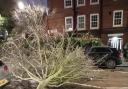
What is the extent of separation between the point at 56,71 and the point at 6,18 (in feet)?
87.6

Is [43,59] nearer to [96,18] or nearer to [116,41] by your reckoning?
[116,41]

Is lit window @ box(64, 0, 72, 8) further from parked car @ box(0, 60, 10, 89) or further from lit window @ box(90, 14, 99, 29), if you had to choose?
parked car @ box(0, 60, 10, 89)

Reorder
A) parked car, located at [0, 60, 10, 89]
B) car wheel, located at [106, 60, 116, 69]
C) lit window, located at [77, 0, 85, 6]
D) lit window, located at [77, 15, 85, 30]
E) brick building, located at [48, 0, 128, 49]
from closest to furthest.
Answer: parked car, located at [0, 60, 10, 89]
car wheel, located at [106, 60, 116, 69]
brick building, located at [48, 0, 128, 49]
lit window, located at [77, 15, 85, 30]
lit window, located at [77, 0, 85, 6]

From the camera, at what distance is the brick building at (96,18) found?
38.2 meters

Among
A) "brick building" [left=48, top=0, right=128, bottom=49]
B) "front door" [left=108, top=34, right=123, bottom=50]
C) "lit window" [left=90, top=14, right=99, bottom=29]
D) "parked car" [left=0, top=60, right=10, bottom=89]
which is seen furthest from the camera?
"lit window" [left=90, top=14, right=99, bottom=29]

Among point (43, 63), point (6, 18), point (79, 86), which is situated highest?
point (6, 18)

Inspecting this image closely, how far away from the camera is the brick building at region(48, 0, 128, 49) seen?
125 feet

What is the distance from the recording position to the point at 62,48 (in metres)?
13.4

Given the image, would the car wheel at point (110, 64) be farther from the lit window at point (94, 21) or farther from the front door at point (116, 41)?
the lit window at point (94, 21)

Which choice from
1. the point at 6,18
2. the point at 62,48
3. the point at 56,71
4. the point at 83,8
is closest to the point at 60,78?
the point at 56,71

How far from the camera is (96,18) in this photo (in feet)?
134

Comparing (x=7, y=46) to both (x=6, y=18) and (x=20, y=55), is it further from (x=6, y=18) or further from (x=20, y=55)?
(x=6, y=18)

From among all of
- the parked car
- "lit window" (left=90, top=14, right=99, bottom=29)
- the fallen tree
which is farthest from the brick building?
the parked car

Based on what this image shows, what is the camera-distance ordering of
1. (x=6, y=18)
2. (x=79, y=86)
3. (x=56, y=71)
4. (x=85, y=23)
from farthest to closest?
1. (x=85, y=23)
2. (x=6, y=18)
3. (x=79, y=86)
4. (x=56, y=71)
